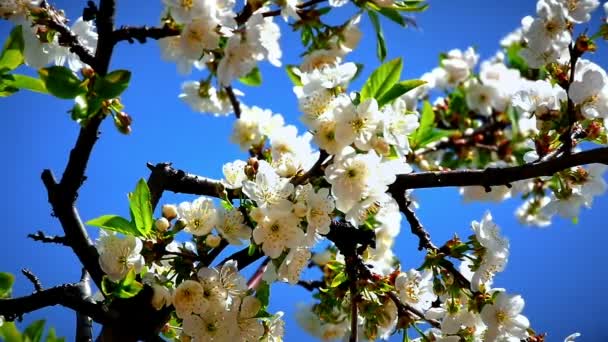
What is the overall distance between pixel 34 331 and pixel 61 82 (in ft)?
2.31

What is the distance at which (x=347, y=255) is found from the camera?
1.42 meters

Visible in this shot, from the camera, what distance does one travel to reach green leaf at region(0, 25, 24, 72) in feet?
3.89

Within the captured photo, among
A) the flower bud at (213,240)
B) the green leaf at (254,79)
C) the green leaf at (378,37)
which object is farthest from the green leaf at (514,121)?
the flower bud at (213,240)

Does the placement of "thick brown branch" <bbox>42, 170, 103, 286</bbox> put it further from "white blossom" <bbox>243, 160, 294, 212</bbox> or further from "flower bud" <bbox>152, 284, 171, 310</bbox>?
"white blossom" <bbox>243, 160, 294, 212</bbox>

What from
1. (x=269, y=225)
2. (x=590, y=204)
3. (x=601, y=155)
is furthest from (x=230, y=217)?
(x=590, y=204)

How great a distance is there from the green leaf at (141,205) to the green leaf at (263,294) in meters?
0.29

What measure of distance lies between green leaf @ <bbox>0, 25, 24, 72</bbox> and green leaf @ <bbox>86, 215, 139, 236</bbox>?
1.22ft

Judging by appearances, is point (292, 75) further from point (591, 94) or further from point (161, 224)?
point (591, 94)

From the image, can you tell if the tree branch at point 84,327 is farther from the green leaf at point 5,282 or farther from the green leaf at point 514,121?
the green leaf at point 514,121

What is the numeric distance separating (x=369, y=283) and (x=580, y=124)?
0.65 metres

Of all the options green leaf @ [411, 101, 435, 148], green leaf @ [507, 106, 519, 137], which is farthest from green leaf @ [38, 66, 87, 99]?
green leaf @ [507, 106, 519, 137]

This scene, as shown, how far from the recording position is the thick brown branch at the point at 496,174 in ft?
3.91

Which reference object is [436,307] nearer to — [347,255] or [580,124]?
[347,255]

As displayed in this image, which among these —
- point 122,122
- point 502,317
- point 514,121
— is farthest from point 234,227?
point 514,121
